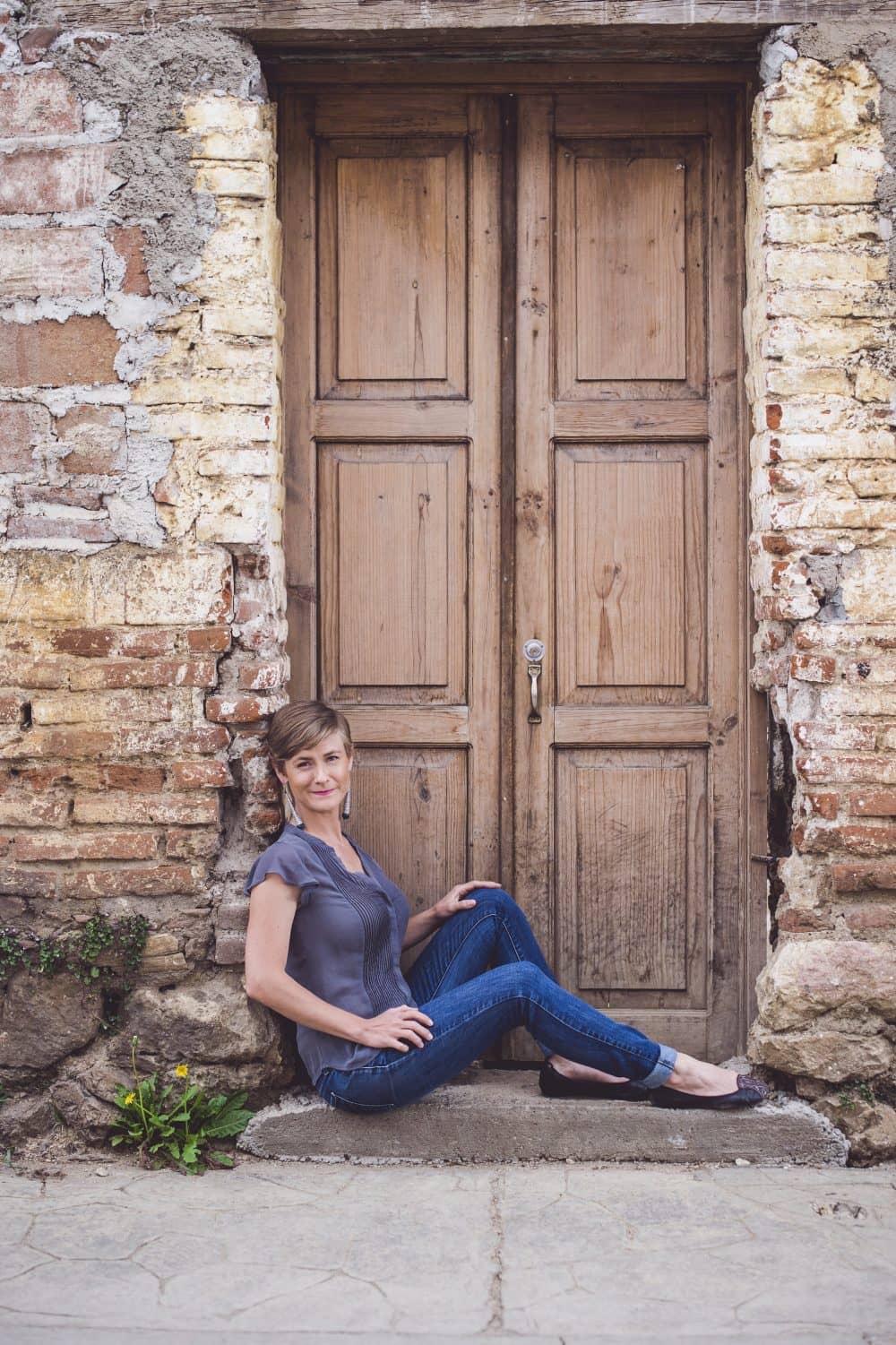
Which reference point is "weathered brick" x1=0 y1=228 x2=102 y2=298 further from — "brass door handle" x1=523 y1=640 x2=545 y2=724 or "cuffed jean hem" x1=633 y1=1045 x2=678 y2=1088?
"cuffed jean hem" x1=633 y1=1045 x2=678 y2=1088

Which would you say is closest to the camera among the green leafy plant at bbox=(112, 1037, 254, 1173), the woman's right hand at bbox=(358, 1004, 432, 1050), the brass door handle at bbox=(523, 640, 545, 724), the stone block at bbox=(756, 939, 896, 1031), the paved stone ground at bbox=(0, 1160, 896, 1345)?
the paved stone ground at bbox=(0, 1160, 896, 1345)

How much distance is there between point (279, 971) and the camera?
2674 mm

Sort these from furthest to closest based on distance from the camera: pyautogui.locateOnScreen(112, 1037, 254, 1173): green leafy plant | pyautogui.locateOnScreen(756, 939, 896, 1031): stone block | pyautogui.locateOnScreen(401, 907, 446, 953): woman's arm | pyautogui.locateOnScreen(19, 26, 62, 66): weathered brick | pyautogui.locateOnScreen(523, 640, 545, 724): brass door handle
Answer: pyautogui.locateOnScreen(523, 640, 545, 724): brass door handle
pyautogui.locateOnScreen(401, 907, 446, 953): woman's arm
pyautogui.locateOnScreen(19, 26, 62, 66): weathered brick
pyautogui.locateOnScreen(756, 939, 896, 1031): stone block
pyautogui.locateOnScreen(112, 1037, 254, 1173): green leafy plant

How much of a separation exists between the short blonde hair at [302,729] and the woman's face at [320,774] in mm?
17

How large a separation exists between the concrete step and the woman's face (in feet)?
2.50

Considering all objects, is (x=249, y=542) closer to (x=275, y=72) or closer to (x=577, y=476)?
(x=577, y=476)

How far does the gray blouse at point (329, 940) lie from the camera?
107 inches

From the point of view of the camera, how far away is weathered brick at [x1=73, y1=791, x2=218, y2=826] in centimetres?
296

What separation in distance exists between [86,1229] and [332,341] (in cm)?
234

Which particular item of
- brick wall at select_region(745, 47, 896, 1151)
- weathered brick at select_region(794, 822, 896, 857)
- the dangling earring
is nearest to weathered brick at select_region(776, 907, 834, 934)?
brick wall at select_region(745, 47, 896, 1151)

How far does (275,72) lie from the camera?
3.14 m

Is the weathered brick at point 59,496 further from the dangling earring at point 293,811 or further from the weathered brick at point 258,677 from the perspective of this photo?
the dangling earring at point 293,811

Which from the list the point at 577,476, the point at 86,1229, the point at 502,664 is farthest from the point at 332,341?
the point at 86,1229

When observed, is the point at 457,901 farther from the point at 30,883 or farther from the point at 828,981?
the point at 30,883
